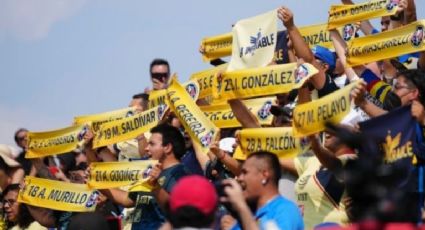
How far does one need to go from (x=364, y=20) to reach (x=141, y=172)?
2726 millimetres

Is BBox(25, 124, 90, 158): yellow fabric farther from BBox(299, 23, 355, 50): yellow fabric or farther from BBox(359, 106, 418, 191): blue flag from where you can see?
BBox(359, 106, 418, 191): blue flag

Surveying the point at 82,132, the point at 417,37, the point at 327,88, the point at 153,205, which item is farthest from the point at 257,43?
the point at 82,132

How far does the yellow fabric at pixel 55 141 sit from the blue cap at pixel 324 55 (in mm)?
2758

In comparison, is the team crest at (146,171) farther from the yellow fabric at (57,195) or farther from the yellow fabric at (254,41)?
the yellow fabric at (254,41)

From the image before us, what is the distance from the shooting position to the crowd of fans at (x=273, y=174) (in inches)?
227

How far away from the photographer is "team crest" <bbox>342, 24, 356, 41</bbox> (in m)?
12.5

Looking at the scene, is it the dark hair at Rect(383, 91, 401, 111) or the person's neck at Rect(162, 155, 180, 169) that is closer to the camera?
the dark hair at Rect(383, 91, 401, 111)

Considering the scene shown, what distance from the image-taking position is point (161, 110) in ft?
39.7

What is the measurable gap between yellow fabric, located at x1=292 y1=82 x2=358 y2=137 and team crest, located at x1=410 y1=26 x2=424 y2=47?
5.22ft

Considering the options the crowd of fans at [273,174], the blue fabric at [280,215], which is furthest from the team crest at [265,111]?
the blue fabric at [280,215]

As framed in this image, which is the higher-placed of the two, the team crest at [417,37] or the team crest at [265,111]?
the team crest at [417,37]

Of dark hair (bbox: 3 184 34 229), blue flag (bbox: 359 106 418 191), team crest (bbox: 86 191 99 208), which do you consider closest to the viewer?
blue flag (bbox: 359 106 418 191)

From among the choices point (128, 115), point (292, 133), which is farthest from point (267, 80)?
point (128, 115)

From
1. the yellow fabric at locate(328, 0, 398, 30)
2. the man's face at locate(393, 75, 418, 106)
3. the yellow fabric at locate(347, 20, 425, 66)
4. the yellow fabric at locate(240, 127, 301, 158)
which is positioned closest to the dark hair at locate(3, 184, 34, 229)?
the yellow fabric at locate(240, 127, 301, 158)
